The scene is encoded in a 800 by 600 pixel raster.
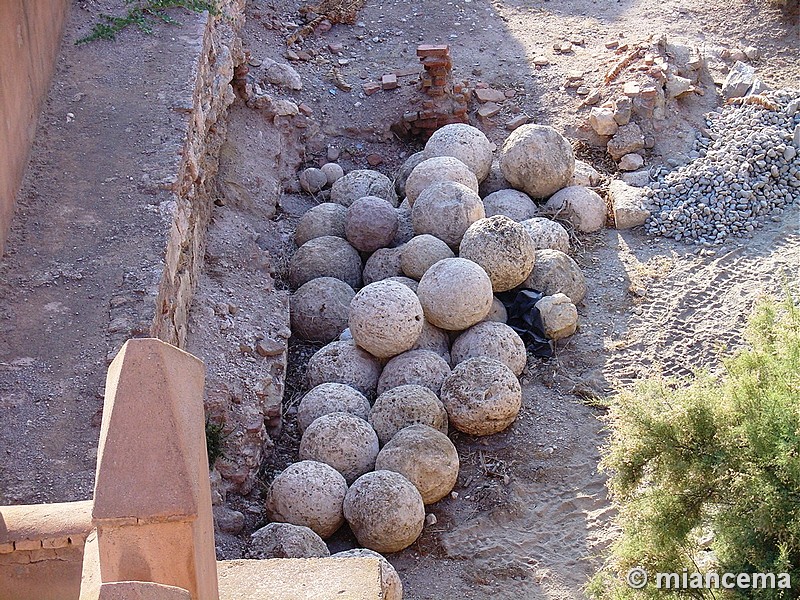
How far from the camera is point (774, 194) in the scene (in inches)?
385

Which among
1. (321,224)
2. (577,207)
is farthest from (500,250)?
(321,224)

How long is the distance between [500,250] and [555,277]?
2.44 ft

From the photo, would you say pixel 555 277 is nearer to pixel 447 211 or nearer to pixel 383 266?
pixel 447 211

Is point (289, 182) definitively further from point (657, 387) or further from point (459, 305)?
point (657, 387)

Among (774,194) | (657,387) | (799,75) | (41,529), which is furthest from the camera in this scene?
(799,75)

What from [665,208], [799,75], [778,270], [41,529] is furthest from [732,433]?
[799,75]

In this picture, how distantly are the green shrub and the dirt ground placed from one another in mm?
1504

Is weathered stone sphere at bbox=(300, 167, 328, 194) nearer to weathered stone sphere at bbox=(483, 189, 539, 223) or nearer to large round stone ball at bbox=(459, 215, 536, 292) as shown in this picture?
weathered stone sphere at bbox=(483, 189, 539, 223)

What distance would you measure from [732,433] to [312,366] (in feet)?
13.2

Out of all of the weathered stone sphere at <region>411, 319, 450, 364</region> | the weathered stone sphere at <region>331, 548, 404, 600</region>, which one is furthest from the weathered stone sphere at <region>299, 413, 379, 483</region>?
the weathered stone sphere at <region>411, 319, 450, 364</region>

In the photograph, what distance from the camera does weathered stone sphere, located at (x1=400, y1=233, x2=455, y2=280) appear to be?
28.0ft

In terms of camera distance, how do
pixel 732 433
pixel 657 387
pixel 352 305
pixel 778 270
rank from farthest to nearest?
pixel 778 270, pixel 352 305, pixel 657 387, pixel 732 433

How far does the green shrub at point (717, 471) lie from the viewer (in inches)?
176

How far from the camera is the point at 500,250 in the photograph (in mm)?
8352
